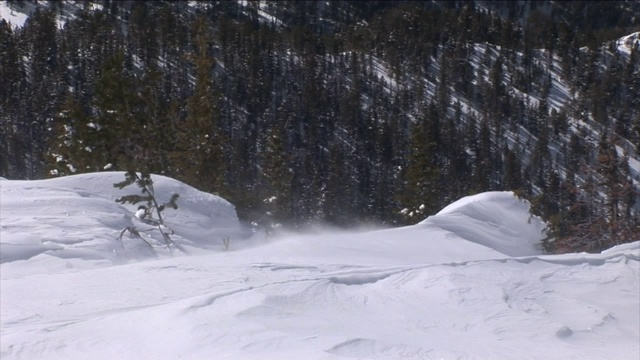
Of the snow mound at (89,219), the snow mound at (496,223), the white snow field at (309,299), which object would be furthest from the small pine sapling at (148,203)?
the snow mound at (496,223)

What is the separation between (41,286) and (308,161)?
7008 cm

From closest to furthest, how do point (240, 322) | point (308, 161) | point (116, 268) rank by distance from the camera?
point (240, 322) → point (116, 268) → point (308, 161)

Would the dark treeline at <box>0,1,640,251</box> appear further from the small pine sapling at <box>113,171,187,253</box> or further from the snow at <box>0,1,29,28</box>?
the small pine sapling at <box>113,171,187,253</box>

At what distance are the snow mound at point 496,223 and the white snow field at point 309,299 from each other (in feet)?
1.86

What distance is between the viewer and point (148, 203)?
12141 mm

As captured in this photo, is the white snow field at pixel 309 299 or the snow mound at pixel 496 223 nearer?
the white snow field at pixel 309 299

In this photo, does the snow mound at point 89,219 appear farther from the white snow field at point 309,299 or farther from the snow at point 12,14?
the snow at point 12,14

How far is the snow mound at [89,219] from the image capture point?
30.9 ft

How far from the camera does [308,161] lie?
77438 millimetres

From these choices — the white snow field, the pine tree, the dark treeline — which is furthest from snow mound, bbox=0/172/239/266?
the dark treeline

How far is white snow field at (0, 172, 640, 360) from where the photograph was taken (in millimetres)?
5496

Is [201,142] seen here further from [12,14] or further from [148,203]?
[12,14]

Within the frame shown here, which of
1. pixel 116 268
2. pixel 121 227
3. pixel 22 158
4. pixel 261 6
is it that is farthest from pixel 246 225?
pixel 261 6

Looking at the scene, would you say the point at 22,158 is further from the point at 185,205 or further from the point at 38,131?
the point at 185,205
